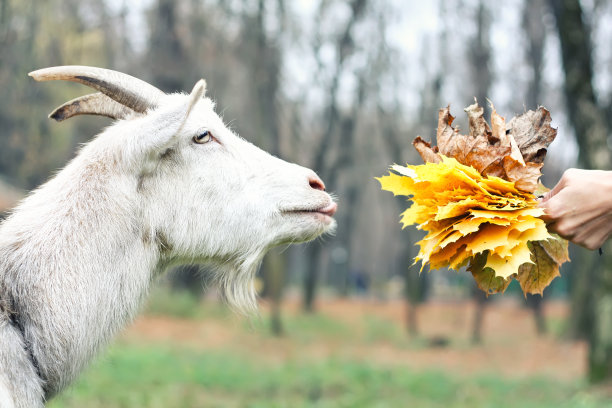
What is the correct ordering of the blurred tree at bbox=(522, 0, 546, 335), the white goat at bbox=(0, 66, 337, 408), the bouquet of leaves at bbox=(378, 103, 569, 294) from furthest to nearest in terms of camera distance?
the blurred tree at bbox=(522, 0, 546, 335) → the white goat at bbox=(0, 66, 337, 408) → the bouquet of leaves at bbox=(378, 103, 569, 294)

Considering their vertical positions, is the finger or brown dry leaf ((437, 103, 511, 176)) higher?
brown dry leaf ((437, 103, 511, 176))

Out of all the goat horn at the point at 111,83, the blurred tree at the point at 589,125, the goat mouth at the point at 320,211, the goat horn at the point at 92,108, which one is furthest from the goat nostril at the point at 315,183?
the blurred tree at the point at 589,125

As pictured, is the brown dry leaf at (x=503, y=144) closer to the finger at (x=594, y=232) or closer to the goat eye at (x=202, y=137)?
the finger at (x=594, y=232)

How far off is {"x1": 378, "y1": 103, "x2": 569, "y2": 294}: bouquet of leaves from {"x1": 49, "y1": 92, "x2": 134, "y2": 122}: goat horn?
1507 millimetres

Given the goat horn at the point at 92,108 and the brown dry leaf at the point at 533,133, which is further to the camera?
the goat horn at the point at 92,108

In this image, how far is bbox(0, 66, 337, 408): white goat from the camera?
2.71 m

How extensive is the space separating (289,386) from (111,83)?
6665 mm

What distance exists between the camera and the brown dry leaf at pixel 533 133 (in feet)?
8.82

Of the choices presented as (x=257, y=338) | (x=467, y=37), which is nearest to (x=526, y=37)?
(x=467, y=37)

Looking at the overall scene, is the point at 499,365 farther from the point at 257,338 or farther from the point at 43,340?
the point at 43,340

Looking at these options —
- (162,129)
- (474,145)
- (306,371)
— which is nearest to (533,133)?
(474,145)

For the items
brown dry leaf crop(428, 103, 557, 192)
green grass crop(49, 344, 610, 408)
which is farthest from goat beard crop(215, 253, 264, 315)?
green grass crop(49, 344, 610, 408)

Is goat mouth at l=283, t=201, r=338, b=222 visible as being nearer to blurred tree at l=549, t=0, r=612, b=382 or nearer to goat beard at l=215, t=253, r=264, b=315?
goat beard at l=215, t=253, r=264, b=315

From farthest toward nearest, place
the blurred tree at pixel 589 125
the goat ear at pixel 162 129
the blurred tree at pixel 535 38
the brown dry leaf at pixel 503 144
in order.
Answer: the blurred tree at pixel 535 38 → the blurred tree at pixel 589 125 → the goat ear at pixel 162 129 → the brown dry leaf at pixel 503 144
